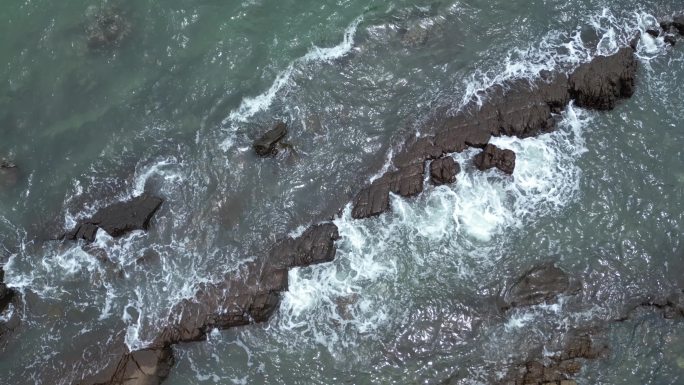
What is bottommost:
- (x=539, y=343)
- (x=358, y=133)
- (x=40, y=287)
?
(x=539, y=343)

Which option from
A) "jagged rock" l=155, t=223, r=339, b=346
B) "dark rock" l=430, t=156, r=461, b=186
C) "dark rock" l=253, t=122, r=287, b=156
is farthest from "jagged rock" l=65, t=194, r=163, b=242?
"dark rock" l=430, t=156, r=461, b=186

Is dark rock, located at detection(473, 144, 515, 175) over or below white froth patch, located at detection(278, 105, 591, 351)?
over

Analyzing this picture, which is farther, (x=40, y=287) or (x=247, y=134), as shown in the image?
(x=247, y=134)

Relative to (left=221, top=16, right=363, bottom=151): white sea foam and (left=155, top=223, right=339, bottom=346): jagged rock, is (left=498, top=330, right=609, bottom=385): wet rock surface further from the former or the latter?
(left=221, top=16, right=363, bottom=151): white sea foam

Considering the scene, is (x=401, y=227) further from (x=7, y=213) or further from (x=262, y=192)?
(x=7, y=213)

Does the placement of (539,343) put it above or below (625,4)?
below

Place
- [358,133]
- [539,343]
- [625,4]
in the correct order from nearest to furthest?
1. [539,343]
2. [358,133]
3. [625,4]

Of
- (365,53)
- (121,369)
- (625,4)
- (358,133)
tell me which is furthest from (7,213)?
(625,4)
